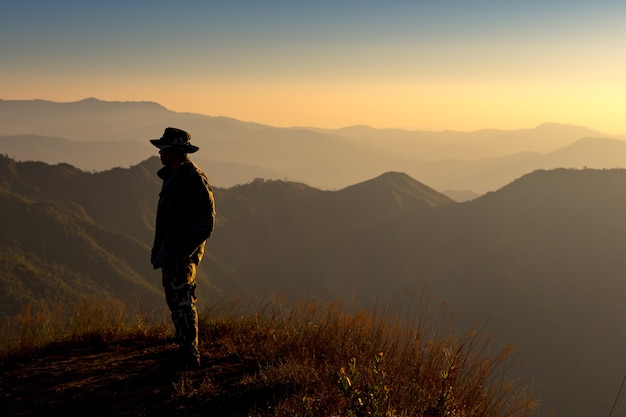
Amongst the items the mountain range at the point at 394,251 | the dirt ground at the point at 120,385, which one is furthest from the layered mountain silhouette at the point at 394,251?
the dirt ground at the point at 120,385

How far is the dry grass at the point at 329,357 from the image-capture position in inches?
134

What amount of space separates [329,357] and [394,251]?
9146 cm

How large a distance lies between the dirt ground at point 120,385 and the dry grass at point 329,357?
6 cm

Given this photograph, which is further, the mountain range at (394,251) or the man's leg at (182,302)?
the mountain range at (394,251)

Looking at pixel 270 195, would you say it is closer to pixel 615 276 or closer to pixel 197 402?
pixel 615 276

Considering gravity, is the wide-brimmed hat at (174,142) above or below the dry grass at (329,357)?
above

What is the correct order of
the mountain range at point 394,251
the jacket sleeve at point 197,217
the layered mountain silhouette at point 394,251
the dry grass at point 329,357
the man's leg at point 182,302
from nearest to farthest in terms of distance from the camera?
the dry grass at point 329,357, the jacket sleeve at point 197,217, the man's leg at point 182,302, the mountain range at point 394,251, the layered mountain silhouette at point 394,251

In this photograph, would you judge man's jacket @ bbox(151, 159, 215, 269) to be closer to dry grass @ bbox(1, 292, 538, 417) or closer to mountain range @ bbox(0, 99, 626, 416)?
dry grass @ bbox(1, 292, 538, 417)

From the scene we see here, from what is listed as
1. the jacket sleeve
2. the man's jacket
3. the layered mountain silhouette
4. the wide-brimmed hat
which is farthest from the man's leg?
the layered mountain silhouette

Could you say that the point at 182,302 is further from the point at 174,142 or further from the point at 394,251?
the point at 394,251

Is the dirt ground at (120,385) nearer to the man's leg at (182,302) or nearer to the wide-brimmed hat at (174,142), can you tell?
the man's leg at (182,302)

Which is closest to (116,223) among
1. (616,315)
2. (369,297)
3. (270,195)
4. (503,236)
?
(270,195)

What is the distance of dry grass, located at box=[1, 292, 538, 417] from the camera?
339 centimetres

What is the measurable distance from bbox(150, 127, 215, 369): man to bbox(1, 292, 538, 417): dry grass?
52 cm
